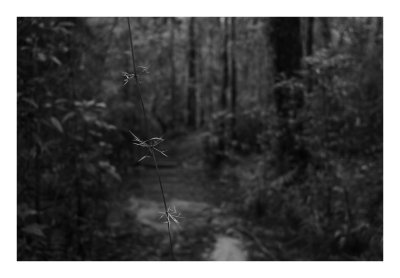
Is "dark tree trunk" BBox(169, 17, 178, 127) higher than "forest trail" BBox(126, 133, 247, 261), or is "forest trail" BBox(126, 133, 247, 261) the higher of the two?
"dark tree trunk" BBox(169, 17, 178, 127)

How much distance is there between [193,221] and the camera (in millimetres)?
5988

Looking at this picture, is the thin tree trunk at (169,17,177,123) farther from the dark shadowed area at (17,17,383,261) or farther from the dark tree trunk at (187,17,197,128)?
the dark shadowed area at (17,17,383,261)

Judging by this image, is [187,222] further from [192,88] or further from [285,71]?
[192,88]

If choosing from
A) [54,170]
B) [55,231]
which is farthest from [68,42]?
[55,231]

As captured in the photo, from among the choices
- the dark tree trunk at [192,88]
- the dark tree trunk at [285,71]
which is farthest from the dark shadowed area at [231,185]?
the dark tree trunk at [192,88]

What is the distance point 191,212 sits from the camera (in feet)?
21.2

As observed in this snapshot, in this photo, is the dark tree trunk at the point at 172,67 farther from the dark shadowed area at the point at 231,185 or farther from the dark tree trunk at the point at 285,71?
the dark tree trunk at the point at 285,71

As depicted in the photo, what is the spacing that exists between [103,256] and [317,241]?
103 inches

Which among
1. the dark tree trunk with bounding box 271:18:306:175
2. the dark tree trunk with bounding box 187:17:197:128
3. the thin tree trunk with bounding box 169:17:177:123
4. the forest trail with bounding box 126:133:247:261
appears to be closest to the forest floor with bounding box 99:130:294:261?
the forest trail with bounding box 126:133:247:261

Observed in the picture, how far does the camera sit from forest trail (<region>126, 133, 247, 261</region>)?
4996 mm

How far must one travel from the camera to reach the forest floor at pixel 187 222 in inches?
191
